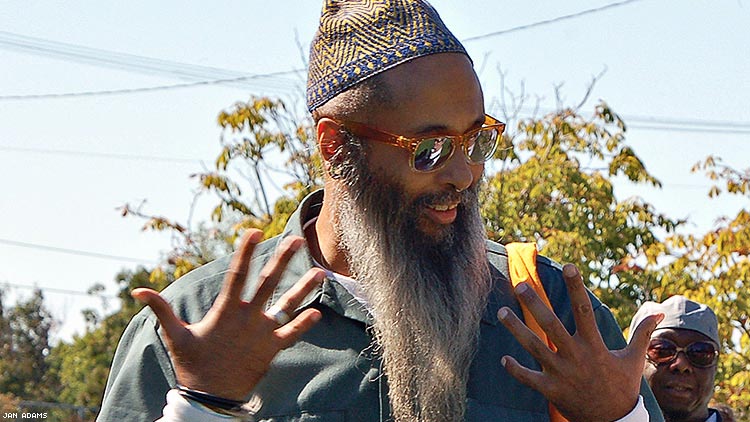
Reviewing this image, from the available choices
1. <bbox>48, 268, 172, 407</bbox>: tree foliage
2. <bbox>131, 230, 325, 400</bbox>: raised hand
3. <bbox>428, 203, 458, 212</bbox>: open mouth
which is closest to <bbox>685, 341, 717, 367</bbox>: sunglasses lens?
<bbox>428, 203, 458, 212</bbox>: open mouth

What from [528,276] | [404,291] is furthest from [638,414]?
[404,291]

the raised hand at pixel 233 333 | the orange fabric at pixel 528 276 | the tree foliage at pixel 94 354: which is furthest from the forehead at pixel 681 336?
the tree foliage at pixel 94 354

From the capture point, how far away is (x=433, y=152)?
10.8ft

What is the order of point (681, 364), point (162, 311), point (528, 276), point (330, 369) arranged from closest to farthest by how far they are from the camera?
1. point (162, 311)
2. point (330, 369)
3. point (528, 276)
4. point (681, 364)

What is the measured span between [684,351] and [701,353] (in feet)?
0.24

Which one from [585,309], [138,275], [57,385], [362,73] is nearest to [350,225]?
[362,73]

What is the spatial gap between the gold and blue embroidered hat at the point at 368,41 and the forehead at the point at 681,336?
2.67 meters

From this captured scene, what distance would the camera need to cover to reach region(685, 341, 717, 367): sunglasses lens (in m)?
5.80

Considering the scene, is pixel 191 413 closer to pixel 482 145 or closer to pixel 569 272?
pixel 569 272

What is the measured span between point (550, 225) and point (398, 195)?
663 cm

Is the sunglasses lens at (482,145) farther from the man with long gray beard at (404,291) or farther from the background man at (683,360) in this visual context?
the background man at (683,360)

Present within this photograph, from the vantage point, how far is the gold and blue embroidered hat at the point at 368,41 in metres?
3.46

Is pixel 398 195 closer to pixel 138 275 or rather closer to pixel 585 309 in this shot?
pixel 585 309

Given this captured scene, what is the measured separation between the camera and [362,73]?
11.4ft
